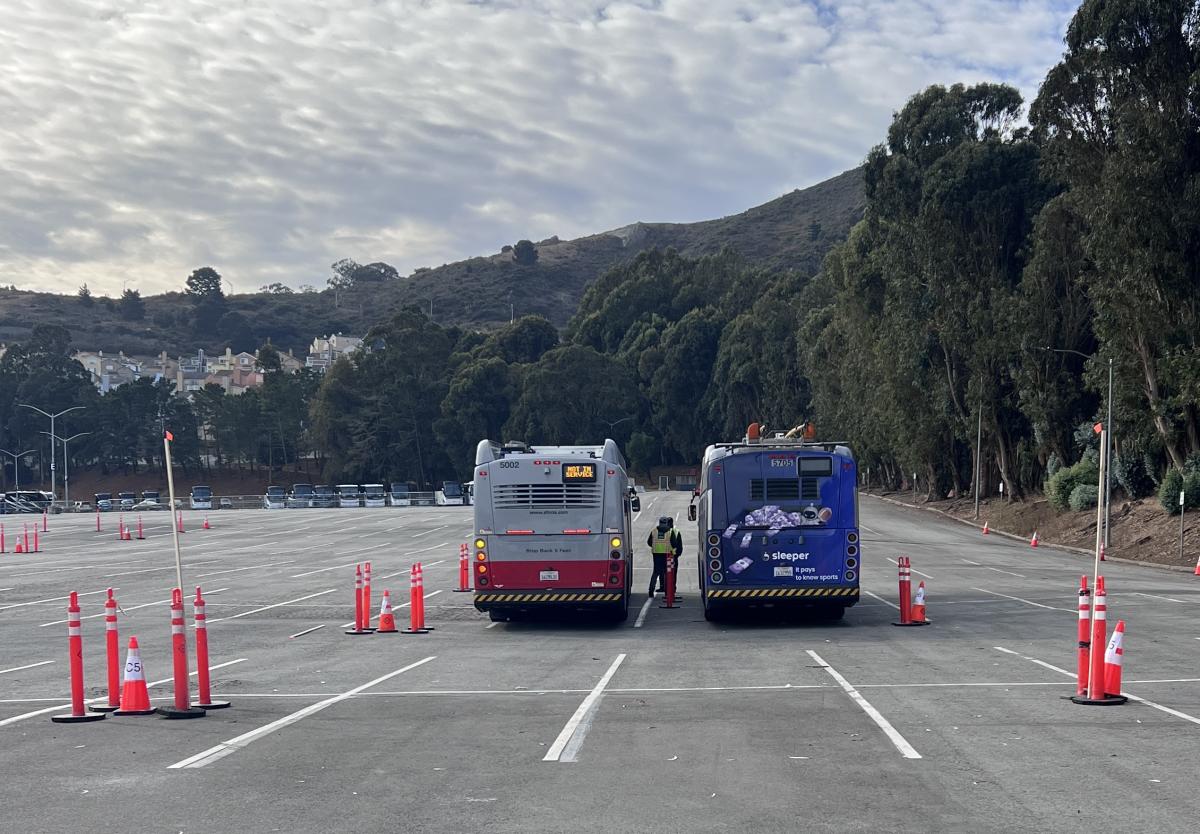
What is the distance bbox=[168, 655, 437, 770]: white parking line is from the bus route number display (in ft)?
24.2

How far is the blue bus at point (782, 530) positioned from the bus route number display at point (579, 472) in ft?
7.01

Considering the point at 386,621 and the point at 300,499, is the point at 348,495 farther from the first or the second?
the point at 386,621

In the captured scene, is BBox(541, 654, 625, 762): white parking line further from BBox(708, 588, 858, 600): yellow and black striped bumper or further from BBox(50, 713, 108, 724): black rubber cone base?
BBox(708, 588, 858, 600): yellow and black striped bumper

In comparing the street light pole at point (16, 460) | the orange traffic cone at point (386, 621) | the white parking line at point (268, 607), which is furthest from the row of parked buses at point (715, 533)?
the street light pole at point (16, 460)

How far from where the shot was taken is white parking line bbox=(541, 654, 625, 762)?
10.6m

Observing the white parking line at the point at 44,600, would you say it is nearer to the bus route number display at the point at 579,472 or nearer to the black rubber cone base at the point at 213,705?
the bus route number display at the point at 579,472

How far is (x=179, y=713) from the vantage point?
12.5m

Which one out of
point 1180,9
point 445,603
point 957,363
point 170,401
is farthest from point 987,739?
point 170,401

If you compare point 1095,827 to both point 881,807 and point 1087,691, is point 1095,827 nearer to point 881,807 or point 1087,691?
point 881,807

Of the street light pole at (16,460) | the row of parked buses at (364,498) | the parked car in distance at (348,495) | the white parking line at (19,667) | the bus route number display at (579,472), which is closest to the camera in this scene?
the white parking line at (19,667)

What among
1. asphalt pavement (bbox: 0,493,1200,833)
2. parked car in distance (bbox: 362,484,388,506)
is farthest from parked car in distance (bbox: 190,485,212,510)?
asphalt pavement (bbox: 0,493,1200,833)

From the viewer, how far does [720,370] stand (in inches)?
4906

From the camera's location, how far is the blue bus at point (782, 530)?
21797 mm

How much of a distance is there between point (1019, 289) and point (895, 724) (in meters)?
52.9
